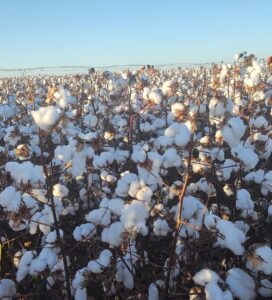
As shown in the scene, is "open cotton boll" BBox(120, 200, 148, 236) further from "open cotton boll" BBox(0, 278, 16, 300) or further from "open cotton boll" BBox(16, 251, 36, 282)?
"open cotton boll" BBox(0, 278, 16, 300)

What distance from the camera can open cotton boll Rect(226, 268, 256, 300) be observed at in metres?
2.14

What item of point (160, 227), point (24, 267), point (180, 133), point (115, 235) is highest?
point (180, 133)

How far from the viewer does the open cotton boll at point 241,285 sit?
2141 mm

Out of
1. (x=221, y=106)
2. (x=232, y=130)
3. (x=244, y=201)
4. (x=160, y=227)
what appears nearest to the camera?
(x=232, y=130)

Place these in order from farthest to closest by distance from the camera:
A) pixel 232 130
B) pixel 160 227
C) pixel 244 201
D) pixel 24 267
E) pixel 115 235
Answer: pixel 244 201 → pixel 160 227 → pixel 24 267 → pixel 115 235 → pixel 232 130

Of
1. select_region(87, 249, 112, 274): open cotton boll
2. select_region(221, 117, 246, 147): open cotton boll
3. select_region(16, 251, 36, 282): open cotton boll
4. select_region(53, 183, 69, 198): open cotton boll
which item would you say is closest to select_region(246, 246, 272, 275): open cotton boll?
select_region(221, 117, 246, 147): open cotton boll

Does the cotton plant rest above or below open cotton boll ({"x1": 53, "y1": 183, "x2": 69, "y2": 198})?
above

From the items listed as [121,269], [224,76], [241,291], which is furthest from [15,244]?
[224,76]

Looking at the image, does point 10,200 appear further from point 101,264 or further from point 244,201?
point 244,201

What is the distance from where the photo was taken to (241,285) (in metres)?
2.15

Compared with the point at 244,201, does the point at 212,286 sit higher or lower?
higher

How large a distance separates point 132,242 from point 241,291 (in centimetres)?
93

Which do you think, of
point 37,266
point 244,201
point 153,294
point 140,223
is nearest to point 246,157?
point 244,201

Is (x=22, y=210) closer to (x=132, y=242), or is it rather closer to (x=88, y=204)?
(x=132, y=242)
